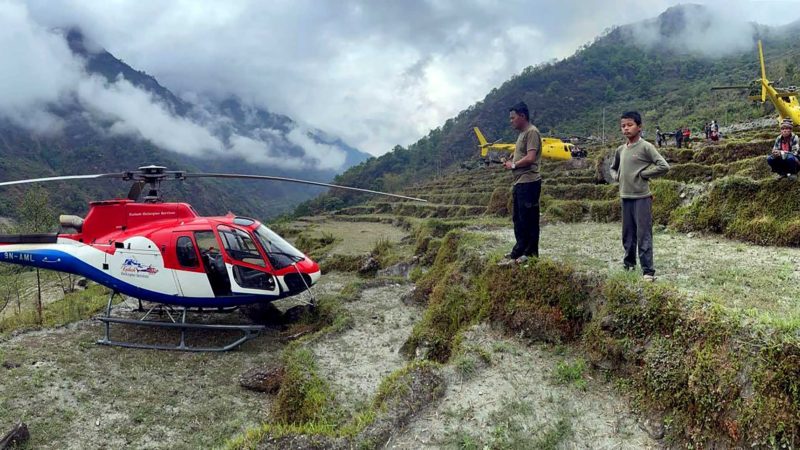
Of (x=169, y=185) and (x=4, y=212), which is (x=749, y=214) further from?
(x=169, y=185)

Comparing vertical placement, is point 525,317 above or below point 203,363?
above

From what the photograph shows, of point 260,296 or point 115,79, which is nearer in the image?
point 260,296

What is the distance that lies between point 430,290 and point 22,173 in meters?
115

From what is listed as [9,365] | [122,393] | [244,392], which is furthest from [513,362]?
[9,365]

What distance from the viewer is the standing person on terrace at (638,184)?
5.17 m

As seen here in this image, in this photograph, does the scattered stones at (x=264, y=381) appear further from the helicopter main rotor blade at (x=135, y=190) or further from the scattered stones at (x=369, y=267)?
the scattered stones at (x=369, y=267)

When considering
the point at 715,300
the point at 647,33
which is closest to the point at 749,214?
the point at 715,300

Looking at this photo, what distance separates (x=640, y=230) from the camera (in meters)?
5.22

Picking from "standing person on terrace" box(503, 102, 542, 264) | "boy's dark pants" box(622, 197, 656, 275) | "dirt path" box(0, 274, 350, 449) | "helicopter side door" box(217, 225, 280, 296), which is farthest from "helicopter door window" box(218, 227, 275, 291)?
"boy's dark pants" box(622, 197, 656, 275)

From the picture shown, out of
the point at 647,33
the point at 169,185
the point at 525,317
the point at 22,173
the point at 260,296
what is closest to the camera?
the point at 525,317

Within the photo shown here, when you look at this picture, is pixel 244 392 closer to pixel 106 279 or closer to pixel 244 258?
pixel 244 258

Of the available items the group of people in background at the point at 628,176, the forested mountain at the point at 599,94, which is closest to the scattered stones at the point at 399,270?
the group of people in background at the point at 628,176

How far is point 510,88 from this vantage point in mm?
123125

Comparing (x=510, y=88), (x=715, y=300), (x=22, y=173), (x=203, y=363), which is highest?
(x=510, y=88)
